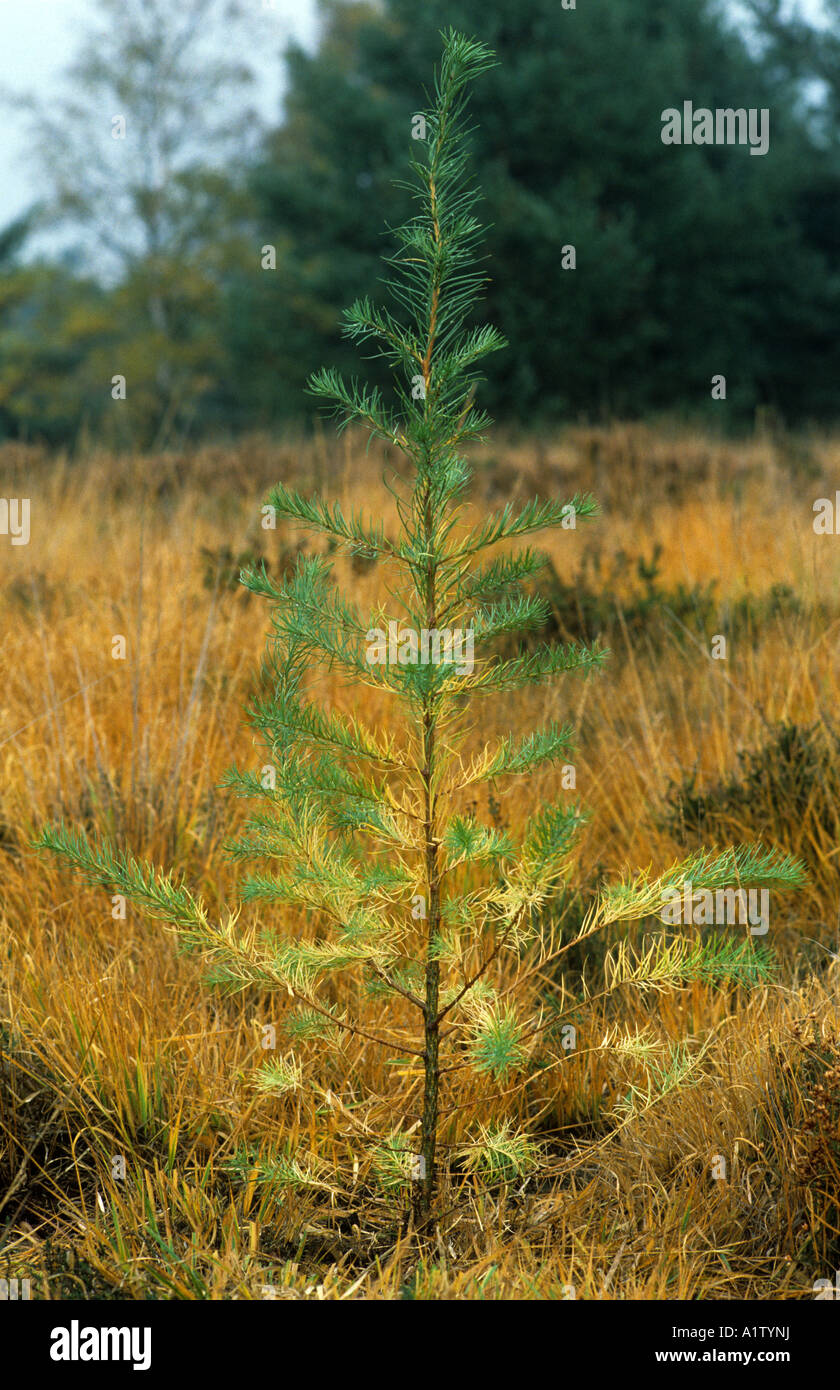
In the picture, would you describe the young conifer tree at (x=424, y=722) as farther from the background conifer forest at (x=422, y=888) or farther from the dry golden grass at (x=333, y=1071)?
the dry golden grass at (x=333, y=1071)

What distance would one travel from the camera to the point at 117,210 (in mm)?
24219

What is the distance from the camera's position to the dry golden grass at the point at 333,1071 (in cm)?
206

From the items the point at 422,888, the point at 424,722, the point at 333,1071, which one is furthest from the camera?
the point at 333,1071

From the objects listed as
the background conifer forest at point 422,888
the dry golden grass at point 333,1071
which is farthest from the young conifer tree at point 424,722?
the dry golden grass at point 333,1071

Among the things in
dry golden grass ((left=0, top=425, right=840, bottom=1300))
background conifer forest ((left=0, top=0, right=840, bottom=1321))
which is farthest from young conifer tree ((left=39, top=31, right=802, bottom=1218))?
dry golden grass ((left=0, top=425, right=840, bottom=1300))

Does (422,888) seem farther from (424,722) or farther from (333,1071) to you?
(333,1071)

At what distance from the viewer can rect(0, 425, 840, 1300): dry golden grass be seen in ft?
6.77

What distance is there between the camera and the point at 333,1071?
2533 mm

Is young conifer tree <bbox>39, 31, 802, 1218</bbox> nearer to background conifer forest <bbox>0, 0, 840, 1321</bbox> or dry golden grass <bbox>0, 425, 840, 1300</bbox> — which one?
background conifer forest <bbox>0, 0, 840, 1321</bbox>

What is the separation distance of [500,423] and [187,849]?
14753mm

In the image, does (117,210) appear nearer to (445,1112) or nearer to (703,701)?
(703,701)

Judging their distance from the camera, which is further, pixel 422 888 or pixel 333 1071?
pixel 333 1071

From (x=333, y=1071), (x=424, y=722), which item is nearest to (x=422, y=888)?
(x=424, y=722)
